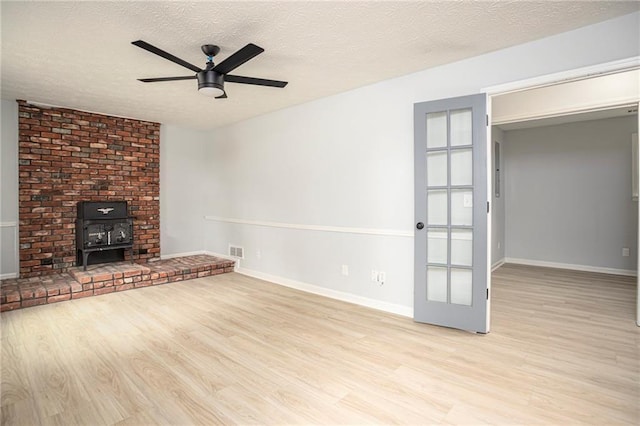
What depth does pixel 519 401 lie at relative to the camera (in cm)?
203

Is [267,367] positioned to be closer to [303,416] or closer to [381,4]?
[303,416]

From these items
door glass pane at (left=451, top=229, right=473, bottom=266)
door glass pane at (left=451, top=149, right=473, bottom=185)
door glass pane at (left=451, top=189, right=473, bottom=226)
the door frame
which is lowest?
door glass pane at (left=451, top=229, right=473, bottom=266)

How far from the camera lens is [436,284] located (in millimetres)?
3301

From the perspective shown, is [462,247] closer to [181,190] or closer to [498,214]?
[498,214]

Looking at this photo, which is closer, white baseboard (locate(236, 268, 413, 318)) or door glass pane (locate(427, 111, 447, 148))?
door glass pane (locate(427, 111, 447, 148))

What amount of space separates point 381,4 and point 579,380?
9.32ft

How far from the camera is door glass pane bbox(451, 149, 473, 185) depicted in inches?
122

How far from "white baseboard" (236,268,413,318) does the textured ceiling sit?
96.5 inches

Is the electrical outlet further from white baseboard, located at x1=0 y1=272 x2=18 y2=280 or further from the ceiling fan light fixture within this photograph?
white baseboard, located at x1=0 y1=272 x2=18 y2=280

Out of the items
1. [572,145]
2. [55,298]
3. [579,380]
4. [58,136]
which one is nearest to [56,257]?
[55,298]

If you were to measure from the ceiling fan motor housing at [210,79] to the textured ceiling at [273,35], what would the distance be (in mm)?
267

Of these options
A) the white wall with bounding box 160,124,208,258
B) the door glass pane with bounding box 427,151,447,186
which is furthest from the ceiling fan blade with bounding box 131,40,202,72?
the white wall with bounding box 160,124,208,258

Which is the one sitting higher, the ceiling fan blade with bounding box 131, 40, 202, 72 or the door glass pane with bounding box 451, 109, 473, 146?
the ceiling fan blade with bounding box 131, 40, 202, 72

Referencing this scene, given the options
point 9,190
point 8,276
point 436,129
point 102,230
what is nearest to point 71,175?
point 9,190
